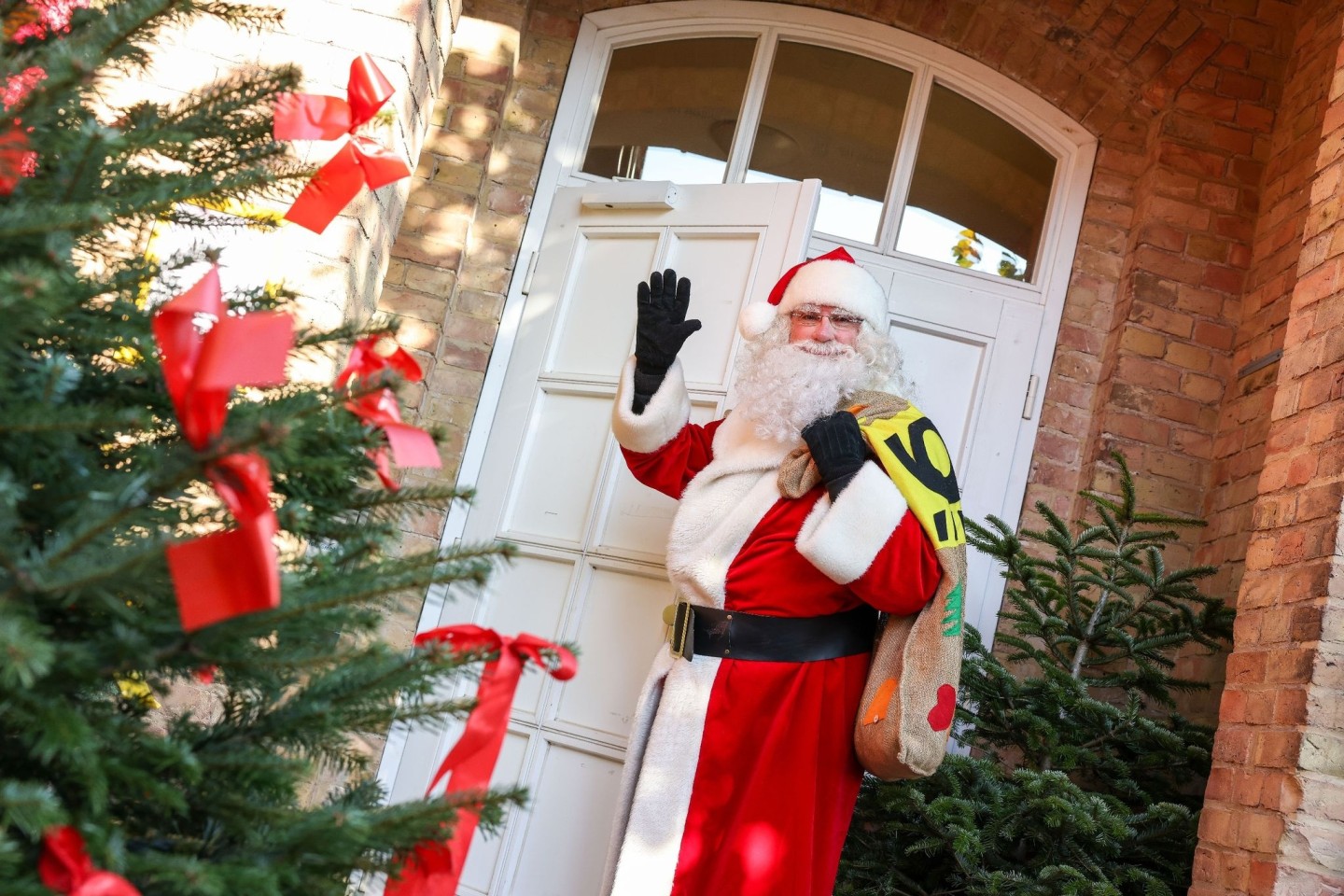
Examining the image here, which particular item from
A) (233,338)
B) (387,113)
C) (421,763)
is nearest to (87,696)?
(233,338)

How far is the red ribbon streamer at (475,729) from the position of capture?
112cm

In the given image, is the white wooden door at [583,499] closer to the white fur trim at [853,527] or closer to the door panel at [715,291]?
the door panel at [715,291]

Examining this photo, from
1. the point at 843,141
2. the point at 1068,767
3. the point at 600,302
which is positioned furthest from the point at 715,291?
the point at 1068,767

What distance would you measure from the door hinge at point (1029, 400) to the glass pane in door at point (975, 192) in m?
0.38

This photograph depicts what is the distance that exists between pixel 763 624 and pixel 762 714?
19 centimetres

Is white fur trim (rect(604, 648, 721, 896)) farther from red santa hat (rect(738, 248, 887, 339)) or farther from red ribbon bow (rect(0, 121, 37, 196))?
red ribbon bow (rect(0, 121, 37, 196))

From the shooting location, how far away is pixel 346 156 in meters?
1.57

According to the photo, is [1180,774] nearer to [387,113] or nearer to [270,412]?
[387,113]

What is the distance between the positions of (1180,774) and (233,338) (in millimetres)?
2689

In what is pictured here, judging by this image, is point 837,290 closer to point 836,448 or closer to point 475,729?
point 836,448

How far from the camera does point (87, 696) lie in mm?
972

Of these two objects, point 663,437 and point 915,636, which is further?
point 663,437

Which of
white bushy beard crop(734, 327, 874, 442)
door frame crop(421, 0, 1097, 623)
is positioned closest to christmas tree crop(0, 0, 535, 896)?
white bushy beard crop(734, 327, 874, 442)

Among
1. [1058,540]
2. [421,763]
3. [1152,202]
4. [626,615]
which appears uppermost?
[1152,202]
